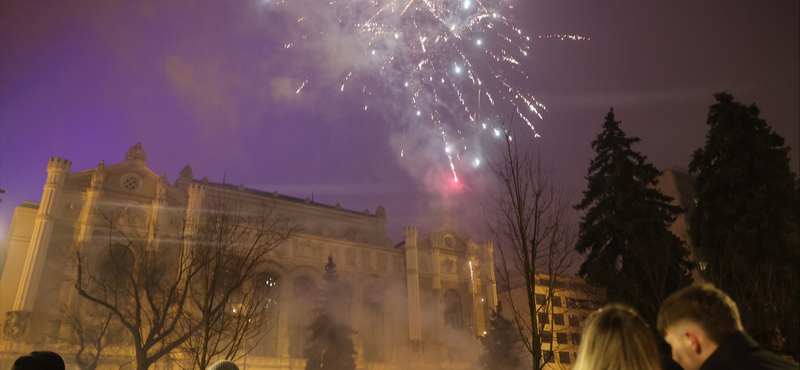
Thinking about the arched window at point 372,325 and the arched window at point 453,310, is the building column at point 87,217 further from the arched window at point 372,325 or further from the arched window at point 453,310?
the arched window at point 453,310

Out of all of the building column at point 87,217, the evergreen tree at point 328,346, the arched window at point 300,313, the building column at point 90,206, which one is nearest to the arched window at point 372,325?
the arched window at point 300,313

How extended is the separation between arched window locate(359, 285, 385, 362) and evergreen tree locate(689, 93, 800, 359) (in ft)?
76.3

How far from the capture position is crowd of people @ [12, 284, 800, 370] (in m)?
2.34

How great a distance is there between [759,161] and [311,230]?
31290 millimetres

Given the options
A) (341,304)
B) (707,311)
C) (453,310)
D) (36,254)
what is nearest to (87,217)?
(36,254)

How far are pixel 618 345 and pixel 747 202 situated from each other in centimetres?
1999

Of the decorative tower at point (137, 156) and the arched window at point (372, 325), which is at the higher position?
the decorative tower at point (137, 156)

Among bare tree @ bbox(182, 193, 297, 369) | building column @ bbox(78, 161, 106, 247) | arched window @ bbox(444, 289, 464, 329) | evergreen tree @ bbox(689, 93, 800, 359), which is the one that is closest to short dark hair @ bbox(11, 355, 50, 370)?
bare tree @ bbox(182, 193, 297, 369)

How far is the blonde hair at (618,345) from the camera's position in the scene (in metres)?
2.39

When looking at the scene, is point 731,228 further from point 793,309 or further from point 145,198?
point 145,198

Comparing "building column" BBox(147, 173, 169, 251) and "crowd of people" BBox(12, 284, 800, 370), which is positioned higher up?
"building column" BBox(147, 173, 169, 251)

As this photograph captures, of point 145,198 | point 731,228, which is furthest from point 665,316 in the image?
point 145,198

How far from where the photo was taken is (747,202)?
17.9m

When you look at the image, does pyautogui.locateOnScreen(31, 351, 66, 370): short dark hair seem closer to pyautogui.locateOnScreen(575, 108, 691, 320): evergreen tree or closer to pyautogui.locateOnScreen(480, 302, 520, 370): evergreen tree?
pyautogui.locateOnScreen(575, 108, 691, 320): evergreen tree
